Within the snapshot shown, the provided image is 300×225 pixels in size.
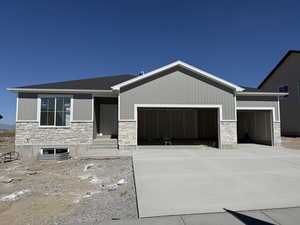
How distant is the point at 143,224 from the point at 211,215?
1.33 metres

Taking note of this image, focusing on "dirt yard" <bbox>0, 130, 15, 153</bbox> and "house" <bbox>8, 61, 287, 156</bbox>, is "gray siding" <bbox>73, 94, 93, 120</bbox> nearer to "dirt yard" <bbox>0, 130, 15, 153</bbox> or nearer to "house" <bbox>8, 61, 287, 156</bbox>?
"house" <bbox>8, 61, 287, 156</bbox>

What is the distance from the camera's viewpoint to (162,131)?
1656 cm

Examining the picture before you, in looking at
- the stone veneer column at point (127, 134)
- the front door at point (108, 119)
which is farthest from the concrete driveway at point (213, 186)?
the front door at point (108, 119)

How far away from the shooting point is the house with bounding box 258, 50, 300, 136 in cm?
1878

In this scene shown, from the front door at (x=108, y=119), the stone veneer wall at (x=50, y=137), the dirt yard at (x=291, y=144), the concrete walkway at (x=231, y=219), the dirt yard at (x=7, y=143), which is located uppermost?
the front door at (x=108, y=119)

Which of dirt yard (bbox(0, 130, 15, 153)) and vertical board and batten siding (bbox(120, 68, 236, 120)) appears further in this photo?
dirt yard (bbox(0, 130, 15, 153))

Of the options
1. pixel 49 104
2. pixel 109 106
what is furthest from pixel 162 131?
pixel 49 104

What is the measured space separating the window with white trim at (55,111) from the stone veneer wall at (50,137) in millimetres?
378

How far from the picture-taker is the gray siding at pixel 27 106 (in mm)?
10961

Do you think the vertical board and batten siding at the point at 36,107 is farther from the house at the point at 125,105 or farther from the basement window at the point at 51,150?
the basement window at the point at 51,150

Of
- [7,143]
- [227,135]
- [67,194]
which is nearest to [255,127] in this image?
[227,135]

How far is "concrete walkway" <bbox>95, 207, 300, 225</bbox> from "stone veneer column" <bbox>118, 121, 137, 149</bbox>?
7.87 meters

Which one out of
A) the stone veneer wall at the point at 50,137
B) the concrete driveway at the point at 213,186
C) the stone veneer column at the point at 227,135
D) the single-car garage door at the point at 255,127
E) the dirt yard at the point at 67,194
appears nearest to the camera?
the dirt yard at the point at 67,194

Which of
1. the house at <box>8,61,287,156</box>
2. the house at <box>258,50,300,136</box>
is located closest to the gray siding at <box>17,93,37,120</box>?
the house at <box>8,61,287,156</box>
